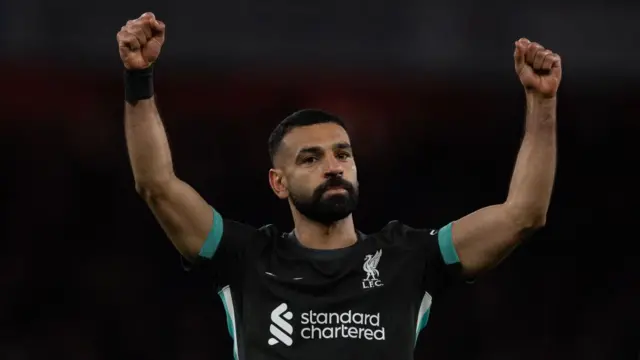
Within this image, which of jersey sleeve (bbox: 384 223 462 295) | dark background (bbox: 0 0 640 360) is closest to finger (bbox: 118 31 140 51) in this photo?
jersey sleeve (bbox: 384 223 462 295)

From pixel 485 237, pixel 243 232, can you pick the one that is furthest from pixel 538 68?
pixel 243 232

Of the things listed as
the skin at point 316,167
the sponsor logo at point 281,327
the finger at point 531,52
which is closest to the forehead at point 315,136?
the skin at point 316,167

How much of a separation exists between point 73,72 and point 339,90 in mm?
1654

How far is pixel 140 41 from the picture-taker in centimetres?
320

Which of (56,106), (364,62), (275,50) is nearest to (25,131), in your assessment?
(56,106)

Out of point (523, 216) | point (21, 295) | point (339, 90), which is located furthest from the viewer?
point (339, 90)

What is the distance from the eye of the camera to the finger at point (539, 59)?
3.16 metres

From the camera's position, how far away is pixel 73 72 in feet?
22.4

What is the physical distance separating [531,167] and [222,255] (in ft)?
3.15

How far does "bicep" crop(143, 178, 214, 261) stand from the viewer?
3281mm

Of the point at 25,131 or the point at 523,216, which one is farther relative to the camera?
the point at 25,131

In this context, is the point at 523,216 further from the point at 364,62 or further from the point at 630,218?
the point at 630,218

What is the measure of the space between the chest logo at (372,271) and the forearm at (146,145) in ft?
2.13

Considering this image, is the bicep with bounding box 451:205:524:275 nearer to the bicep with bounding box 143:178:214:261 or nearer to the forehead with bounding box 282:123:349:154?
the forehead with bounding box 282:123:349:154
